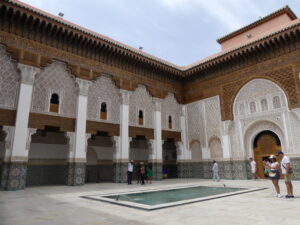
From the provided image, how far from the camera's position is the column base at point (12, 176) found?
7.09m

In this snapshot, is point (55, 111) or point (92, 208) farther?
point (55, 111)

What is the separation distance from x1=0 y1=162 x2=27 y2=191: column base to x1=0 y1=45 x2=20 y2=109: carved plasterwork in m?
1.81

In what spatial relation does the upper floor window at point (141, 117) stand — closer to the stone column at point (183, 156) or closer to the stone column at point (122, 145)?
the stone column at point (122, 145)

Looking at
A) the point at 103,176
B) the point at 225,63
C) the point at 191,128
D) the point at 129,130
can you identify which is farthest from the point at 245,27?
the point at 103,176

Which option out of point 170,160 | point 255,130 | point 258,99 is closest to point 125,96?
point 170,160

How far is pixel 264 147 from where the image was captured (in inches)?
400

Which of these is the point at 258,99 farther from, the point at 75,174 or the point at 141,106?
the point at 75,174

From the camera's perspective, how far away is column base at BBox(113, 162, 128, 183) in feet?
31.9

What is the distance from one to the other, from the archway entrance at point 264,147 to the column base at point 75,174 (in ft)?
23.7

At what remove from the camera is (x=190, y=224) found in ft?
9.05

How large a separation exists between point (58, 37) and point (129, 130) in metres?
4.63

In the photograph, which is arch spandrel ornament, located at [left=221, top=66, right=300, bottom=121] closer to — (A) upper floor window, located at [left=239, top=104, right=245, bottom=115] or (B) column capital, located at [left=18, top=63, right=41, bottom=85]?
(A) upper floor window, located at [left=239, top=104, right=245, bottom=115]

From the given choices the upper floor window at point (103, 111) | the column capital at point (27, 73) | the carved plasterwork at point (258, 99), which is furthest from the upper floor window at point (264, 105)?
the column capital at point (27, 73)

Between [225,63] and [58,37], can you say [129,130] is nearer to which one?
[58,37]
